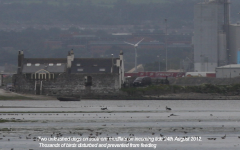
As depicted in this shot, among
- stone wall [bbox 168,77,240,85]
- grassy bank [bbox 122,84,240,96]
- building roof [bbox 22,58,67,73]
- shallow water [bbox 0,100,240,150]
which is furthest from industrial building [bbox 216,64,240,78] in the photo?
shallow water [bbox 0,100,240,150]

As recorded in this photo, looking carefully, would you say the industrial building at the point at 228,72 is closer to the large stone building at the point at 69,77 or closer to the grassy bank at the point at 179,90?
the grassy bank at the point at 179,90

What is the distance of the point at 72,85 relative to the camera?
382 ft

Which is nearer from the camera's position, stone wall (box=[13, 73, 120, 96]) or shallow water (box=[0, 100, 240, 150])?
shallow water (box=[0, 100, 240, 150])

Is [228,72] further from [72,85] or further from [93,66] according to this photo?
[72,85]

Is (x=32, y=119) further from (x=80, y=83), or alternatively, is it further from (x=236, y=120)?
(x=80, y=83)

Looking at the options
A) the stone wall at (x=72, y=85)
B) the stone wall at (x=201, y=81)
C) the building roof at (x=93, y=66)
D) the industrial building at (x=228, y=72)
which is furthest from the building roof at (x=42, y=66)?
the industrial building at (x=228, y=72)

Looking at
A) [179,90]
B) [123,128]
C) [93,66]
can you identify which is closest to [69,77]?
[93,66]

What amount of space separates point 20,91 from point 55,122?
5728cm

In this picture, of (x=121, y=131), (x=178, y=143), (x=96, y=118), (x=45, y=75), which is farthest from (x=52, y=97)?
(x=178, y=143)

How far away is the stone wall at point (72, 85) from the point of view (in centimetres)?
11531

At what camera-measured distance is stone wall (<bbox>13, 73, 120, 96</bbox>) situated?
115312 millimetres

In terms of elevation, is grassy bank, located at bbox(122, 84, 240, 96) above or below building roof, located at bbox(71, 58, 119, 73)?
below

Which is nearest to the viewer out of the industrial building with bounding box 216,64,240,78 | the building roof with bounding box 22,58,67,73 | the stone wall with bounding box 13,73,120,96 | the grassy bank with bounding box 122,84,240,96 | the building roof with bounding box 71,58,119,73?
the grassy bank with bounding box 122,84,240,96

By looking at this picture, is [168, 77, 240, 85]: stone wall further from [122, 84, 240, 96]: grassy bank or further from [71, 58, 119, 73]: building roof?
[71, 58, 119, 73]: building roof
